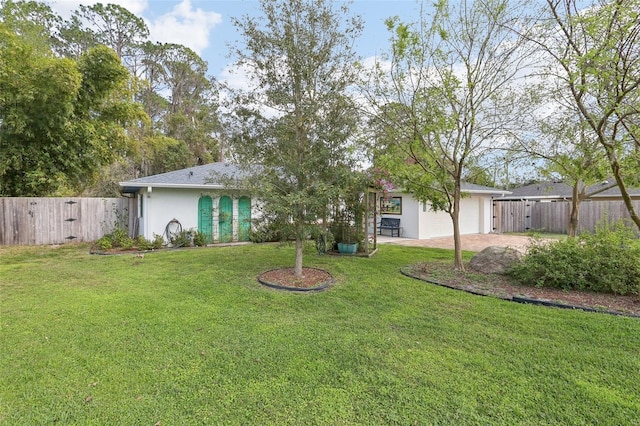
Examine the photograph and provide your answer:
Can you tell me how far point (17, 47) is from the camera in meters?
10.1

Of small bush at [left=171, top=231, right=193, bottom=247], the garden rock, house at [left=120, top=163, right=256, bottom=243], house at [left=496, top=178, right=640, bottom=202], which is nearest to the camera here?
the garden rock

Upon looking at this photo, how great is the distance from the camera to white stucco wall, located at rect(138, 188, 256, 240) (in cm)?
1003

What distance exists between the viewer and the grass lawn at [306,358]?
2248mm

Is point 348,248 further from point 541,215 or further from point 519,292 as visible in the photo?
point 541,215

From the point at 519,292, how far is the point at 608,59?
3447 mm

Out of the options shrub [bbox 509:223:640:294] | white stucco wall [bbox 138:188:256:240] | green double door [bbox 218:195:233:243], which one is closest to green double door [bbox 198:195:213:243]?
white stucco wall [bbox 138:188:256:240]

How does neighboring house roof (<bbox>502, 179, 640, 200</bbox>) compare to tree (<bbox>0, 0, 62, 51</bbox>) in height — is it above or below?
below

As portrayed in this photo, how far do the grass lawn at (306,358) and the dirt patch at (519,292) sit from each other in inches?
13.0

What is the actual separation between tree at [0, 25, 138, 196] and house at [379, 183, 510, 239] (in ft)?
38.3

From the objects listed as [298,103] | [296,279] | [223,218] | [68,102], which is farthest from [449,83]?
[68,102]

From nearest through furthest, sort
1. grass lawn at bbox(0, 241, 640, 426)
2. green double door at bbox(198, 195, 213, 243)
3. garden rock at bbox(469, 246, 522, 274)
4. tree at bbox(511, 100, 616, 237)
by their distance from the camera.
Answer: grass lawn at bbox(0, 241, 640, 426)
tree at bbox(511, 100, 616, 237)
garden rock at bbox(469, 246, 522, 274)
green double door at bbox(198, 195, 213, 243)

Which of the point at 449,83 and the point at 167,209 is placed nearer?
the point at 449,83

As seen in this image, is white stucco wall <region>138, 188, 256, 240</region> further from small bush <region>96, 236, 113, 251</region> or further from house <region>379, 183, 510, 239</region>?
house <region>379, 183, 510, 239</region>

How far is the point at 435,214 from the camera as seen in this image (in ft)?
44.6
